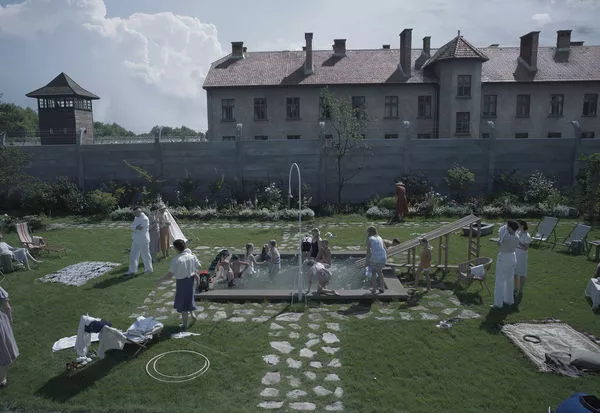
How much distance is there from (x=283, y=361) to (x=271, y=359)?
0.69 feet

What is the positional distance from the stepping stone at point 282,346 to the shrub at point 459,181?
1546cm

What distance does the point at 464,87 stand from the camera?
30.7 meters

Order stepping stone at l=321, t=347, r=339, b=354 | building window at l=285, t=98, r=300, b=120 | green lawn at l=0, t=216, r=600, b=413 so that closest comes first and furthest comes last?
green lawn at l=0, t=216, r=600, b=413 < stepping stone at l=321, t=347, r=339, b=354 < building window at l=285, t=98, r=300, b=120

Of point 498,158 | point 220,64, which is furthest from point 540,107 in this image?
point 220,64

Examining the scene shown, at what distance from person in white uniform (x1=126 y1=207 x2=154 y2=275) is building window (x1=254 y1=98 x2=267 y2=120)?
21.7m

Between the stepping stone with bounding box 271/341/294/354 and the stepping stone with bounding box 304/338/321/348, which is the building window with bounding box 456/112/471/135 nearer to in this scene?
the stepping stone with bounding box 304/338/321/348

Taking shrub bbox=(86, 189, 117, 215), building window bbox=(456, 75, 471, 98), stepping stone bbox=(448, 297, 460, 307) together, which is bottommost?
stepping stone bbox=(448, 297, 460, 307)

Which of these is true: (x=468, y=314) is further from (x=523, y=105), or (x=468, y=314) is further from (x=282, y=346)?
(x=523, y=105)


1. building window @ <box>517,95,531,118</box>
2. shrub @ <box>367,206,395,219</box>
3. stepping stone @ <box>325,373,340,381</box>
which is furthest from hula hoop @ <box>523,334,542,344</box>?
building window @ <box>517,95,531,118</box>

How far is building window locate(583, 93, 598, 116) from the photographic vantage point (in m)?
32.2

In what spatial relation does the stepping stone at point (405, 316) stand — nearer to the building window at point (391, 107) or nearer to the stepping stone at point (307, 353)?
the stepping stone at point (307, 353)

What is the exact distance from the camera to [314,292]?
10.2 m

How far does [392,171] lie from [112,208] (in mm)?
13353

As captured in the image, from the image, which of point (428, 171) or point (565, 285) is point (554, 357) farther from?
point (428, 171)
